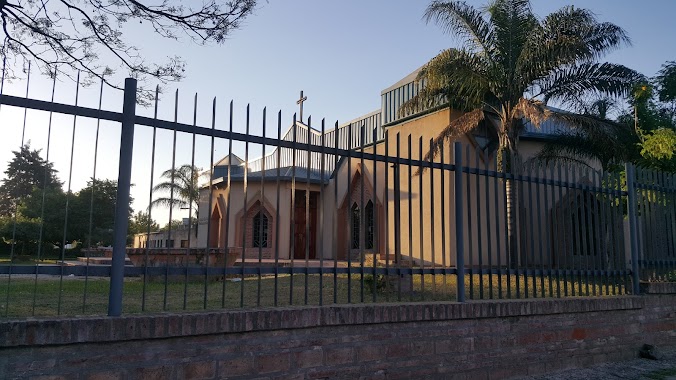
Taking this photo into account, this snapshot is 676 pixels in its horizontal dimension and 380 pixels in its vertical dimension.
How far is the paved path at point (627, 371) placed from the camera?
5.59 meters

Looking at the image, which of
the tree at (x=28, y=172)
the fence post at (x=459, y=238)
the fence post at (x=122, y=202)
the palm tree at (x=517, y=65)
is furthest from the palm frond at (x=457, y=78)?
the fence post at (x=122, y=202)

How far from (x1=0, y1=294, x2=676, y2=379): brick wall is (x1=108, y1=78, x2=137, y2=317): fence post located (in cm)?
23

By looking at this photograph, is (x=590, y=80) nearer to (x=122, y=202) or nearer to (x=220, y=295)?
(x=220, y=295)

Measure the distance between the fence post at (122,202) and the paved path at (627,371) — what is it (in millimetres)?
3990

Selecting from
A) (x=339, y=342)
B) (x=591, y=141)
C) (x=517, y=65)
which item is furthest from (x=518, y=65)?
(x=339, y=342)

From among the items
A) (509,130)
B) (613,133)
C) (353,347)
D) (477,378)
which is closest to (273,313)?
(353,347)

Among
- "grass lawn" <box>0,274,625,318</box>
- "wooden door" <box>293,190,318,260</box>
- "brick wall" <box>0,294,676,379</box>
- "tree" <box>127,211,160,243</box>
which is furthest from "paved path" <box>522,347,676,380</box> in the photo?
"wooden door" <box>293,190,318,260</box>

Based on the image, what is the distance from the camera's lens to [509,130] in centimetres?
1339

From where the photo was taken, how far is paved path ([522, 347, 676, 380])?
559 centimetres

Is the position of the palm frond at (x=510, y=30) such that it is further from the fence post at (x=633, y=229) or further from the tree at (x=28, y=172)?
the tree at (x=28, y=172)

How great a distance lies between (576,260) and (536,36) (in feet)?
27.5

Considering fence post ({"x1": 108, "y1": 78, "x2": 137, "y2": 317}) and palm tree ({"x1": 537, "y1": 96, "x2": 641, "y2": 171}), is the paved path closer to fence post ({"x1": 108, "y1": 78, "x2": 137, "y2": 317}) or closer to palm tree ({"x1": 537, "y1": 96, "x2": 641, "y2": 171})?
fence post ({"x1": 108, "y1": 78, "x2": 137, "y2": 317})

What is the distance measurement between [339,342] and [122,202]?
1.97 metres

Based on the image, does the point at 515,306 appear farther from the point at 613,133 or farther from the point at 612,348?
the point at 613,133
